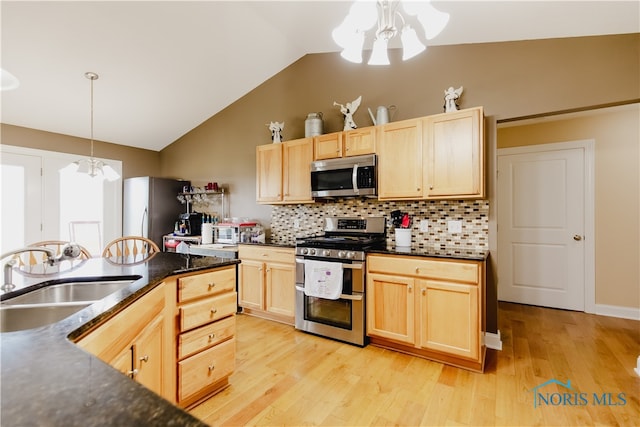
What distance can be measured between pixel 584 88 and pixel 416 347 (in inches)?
98.1

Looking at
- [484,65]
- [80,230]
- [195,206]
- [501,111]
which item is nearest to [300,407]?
[501,111]

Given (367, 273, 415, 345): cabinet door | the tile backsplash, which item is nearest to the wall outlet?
the tile backsplash

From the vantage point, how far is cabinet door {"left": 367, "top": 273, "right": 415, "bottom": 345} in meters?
2.53

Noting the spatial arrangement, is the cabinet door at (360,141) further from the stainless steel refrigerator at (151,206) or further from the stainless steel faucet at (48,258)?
the stainless steel refrigerator at (151,206)

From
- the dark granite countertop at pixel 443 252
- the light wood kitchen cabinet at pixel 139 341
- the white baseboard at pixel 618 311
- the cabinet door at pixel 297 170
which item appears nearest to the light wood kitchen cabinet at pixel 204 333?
the light wood kitchen cabinet at pixel 139 341

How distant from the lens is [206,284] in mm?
1875

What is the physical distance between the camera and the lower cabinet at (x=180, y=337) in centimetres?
122

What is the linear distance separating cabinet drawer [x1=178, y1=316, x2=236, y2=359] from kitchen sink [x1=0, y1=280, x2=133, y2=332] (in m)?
0.49

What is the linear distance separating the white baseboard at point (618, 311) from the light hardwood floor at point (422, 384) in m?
0.54

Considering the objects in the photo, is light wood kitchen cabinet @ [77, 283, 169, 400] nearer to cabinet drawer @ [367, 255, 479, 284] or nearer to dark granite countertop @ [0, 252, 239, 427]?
dark granite countertop @ [0, 252, 239, 427]

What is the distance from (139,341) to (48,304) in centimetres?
39

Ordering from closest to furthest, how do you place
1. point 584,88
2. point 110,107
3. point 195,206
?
point 584,88 < point 110,107 < point 195,206

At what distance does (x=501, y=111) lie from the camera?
2711 millimetres

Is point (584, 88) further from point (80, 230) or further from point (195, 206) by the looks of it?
point (80, 230)
